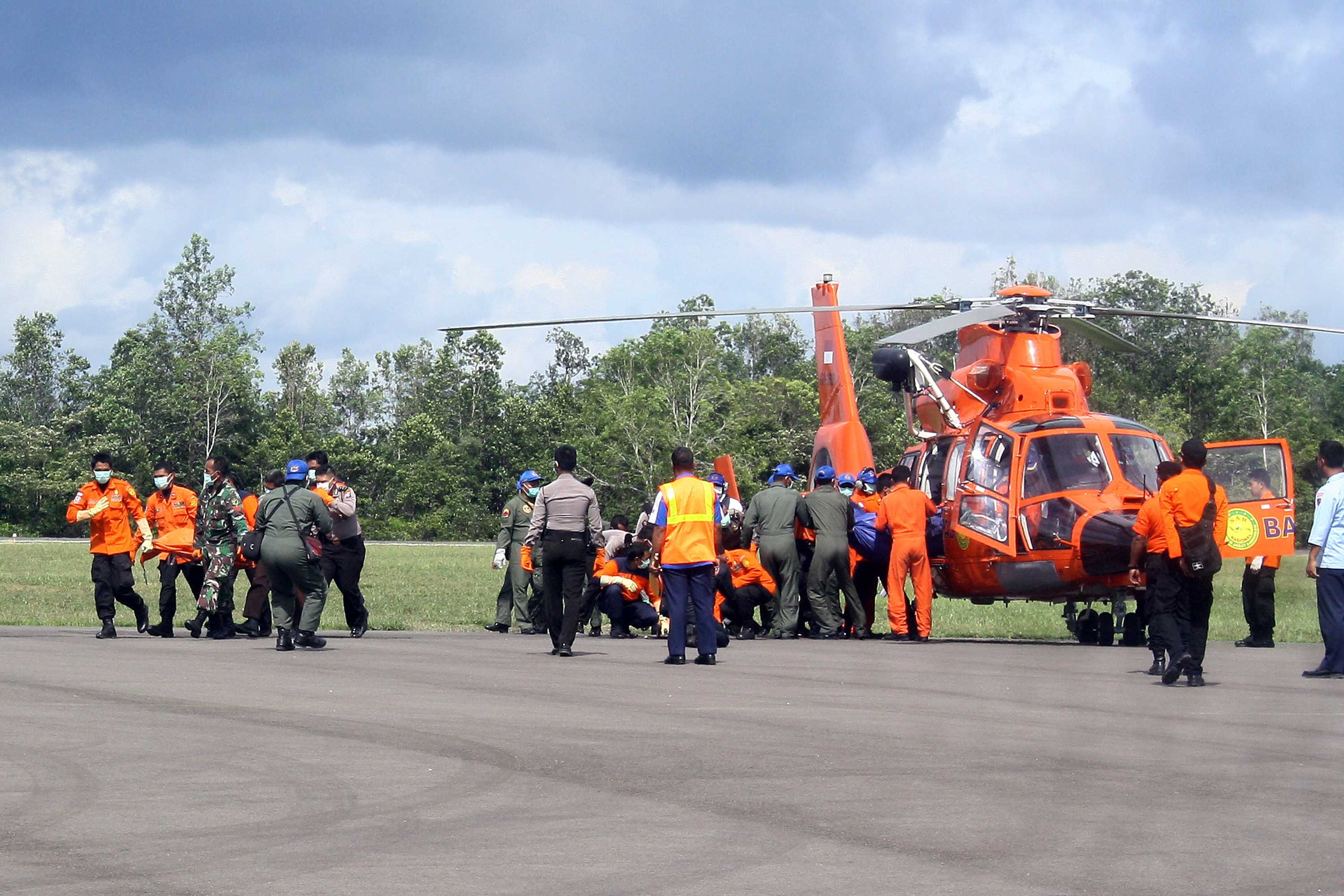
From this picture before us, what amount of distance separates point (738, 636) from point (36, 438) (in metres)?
72.8

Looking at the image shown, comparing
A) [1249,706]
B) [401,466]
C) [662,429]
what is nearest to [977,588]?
[1249,706]

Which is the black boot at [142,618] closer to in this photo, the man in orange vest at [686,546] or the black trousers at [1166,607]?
the man in orange vest at [686,546]

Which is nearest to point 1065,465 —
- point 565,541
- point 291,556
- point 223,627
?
point 565,541

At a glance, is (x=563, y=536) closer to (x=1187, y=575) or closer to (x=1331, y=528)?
(x=1187, y=575)

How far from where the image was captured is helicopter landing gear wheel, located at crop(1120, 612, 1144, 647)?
17484 millimetres

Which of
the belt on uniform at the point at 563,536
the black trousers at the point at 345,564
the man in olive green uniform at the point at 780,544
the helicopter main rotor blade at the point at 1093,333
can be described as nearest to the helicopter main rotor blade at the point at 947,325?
the helicopter main rotor blade at the point at 1093,333

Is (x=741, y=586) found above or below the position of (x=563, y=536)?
below

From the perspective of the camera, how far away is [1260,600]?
17.1 meters

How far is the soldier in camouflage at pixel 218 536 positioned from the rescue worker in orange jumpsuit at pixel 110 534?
1.92 feet

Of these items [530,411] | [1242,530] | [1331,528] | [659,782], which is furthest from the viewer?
[530,411]

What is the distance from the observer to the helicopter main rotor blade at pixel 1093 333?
19.1 metres

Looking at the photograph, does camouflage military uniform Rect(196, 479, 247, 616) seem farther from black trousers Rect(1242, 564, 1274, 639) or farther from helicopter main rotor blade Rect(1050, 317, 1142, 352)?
black trousers Rect(1242, 564, 1274, 639)

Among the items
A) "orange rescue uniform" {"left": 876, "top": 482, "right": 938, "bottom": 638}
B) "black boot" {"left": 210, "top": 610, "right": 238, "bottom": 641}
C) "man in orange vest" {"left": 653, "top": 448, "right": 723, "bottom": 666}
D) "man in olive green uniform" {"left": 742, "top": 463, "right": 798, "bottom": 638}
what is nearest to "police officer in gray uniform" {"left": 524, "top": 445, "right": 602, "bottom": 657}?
"man in orange vest" {"left": 653, "top": 448, "right": 723, "bottom": 666}

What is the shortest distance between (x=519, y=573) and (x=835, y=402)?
7.03 metres
